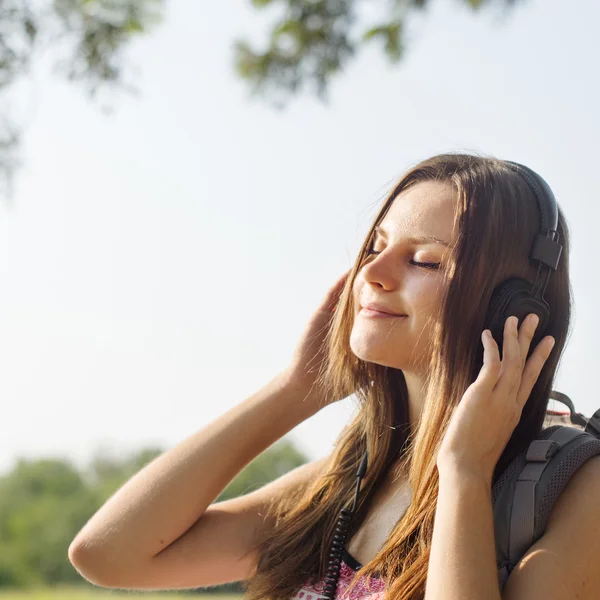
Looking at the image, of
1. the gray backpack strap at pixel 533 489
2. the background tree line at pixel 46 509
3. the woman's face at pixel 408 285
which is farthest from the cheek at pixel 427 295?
the background tree line at pixel 46 509

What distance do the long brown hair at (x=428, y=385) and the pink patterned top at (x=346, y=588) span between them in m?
0.01

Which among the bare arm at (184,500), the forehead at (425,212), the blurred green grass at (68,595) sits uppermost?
the forehead at (425,212)

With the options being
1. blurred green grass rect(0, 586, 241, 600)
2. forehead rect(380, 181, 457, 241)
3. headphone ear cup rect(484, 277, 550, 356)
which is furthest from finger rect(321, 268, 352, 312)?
blurred green grass rect(0, 586, 241, 600)

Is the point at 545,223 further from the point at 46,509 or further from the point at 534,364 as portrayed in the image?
the point at 46,509

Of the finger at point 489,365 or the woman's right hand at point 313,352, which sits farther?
the woman's right hand at point 313,352

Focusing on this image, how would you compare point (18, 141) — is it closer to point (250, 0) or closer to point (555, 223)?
point (250, 0)

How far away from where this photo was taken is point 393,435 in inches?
56.9

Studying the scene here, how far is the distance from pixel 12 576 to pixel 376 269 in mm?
7072

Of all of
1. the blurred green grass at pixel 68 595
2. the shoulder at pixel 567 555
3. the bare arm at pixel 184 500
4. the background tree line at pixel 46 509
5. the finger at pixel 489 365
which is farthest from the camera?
the background tree line at pixel 46 509

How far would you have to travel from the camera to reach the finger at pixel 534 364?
3.89 feet

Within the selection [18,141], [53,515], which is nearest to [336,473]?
[18,141]

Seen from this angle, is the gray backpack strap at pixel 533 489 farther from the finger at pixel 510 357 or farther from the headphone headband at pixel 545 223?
the headphone headband at pixel 545 223

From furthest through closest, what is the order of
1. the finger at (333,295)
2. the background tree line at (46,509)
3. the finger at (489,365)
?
the background tree line at (46,509), the finger at (333,295), the finger at (489,365)

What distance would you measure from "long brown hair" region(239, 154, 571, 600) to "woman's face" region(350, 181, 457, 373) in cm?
3
